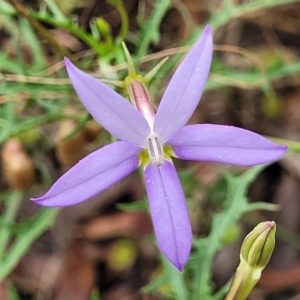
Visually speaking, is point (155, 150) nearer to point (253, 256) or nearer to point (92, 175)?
point (92, 175)

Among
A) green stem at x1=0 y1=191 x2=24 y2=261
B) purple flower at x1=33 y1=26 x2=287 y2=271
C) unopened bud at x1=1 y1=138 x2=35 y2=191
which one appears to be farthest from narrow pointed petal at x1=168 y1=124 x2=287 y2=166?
unopened bud at x1=1 y1=138 x2=35 y2=191

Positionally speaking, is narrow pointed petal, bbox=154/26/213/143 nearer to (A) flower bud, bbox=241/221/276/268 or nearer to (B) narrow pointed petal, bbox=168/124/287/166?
(B) narrow pointed petal, bbox=168/124/287/166

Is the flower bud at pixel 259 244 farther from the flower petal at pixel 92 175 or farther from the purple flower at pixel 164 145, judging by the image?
the flower petal at pixel 92 175

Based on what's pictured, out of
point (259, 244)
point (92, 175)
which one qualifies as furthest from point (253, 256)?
point (92, 175)

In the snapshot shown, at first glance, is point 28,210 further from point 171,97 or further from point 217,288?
point 171,97

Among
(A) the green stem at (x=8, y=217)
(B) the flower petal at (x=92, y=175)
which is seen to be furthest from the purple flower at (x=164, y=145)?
(A) the green stem at (x=8, y=217)

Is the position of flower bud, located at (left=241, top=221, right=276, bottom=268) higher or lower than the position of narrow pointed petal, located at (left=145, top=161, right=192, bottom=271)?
lower

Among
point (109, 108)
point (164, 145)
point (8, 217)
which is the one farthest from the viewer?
point (8, 217)
